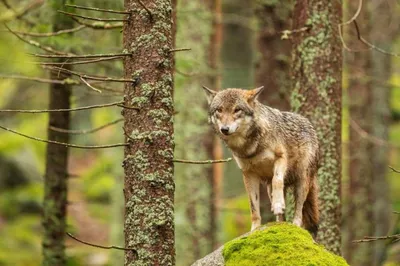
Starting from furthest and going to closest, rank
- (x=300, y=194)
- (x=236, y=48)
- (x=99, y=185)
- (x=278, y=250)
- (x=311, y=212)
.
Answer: (x=236, y=48)
(x=99, y=185)
(x=311, y=212)
(x=300, y=194)
(x=278, y=250)

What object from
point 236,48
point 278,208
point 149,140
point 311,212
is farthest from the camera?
point 236,48

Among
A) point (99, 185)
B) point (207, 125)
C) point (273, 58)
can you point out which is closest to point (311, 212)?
point (273, 58)

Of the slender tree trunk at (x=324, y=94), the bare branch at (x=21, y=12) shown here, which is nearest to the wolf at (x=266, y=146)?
the slender tree trunk at (x=324, y=94)

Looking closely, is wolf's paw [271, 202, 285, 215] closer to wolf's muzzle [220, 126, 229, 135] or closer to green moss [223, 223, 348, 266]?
green moss [223, 223, 348, 266]

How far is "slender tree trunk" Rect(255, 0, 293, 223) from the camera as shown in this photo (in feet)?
43.8

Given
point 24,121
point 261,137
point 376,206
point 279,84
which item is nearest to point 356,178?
point 376,206

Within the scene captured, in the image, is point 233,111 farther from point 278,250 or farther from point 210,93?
point 278,250

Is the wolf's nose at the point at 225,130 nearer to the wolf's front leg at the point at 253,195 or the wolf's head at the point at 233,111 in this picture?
the wolf's head at the point at 233,111

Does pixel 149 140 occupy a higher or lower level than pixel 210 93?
lower

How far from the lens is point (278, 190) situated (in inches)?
279

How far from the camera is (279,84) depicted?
13523 mm

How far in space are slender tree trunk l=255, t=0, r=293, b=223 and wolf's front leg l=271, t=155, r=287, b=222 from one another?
6.01 metres

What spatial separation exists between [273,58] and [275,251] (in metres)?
7.60

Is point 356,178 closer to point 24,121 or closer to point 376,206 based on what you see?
point 376,206
